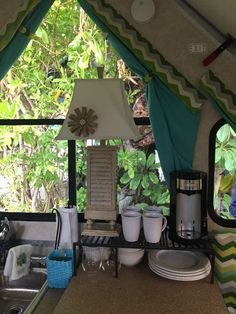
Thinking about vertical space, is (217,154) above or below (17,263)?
above

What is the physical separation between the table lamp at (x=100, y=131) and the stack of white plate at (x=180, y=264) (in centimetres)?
24

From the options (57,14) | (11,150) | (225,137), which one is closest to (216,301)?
(225,137)

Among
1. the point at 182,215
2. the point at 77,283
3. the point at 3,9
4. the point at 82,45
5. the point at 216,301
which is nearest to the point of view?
the point at 216,301

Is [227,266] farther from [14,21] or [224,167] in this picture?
[14,21]

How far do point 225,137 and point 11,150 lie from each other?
132 centimetres

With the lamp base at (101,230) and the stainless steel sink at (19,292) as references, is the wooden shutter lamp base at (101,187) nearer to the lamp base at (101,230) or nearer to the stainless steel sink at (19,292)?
the lamp base at (101,230)

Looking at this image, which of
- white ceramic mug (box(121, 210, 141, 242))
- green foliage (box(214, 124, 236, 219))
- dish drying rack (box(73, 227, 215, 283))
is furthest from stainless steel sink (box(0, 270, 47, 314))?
green foliage (box(214, 124, 236, 219))

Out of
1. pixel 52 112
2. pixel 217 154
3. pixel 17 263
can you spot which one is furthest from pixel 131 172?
pixel 17 263

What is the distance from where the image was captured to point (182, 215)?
1663 mm

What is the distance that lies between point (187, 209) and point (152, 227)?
218 mm

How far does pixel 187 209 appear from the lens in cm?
166

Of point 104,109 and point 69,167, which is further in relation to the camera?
point 69,167

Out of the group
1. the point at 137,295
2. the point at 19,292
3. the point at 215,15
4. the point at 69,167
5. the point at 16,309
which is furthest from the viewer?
the point at 69,167

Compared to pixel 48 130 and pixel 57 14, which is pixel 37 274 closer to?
pixel 48 130
